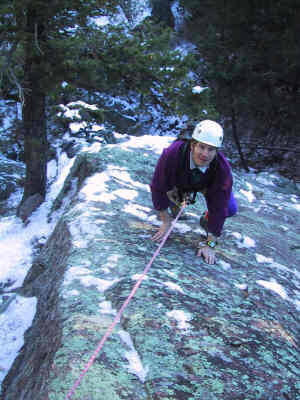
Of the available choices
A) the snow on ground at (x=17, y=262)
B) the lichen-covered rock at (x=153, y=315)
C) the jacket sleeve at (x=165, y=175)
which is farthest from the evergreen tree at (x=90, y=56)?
the jacket sleeve at (x=165, y=175)

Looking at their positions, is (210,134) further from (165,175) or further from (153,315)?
(153,315)

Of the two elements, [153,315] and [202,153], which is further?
[202,153]

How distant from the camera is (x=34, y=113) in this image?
648 centimetres

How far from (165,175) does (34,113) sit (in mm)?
4429

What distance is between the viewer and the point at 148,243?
3.22 meters

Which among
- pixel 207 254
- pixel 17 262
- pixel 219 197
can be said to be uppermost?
pixel 219 197

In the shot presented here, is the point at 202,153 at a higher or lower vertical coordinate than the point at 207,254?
higher

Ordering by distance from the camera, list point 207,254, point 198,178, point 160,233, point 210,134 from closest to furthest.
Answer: point 210,134
point 198,178
point 207,254
point 160,233

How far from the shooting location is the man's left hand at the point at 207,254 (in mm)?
3180

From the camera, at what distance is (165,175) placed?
3.12 meters

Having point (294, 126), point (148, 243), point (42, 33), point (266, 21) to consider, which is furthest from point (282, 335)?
point (294, 126)

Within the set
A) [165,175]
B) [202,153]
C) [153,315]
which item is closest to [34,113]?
[165,175]

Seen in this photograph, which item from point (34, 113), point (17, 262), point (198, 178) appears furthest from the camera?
point (34, 113)

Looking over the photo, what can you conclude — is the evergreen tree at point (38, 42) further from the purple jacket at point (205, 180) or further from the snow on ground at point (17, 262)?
the purple jacket at point (205, 180)
